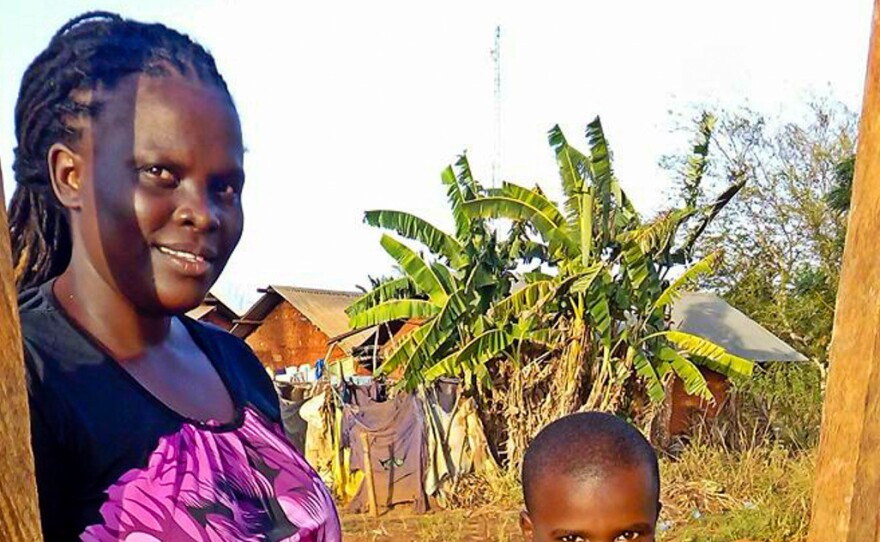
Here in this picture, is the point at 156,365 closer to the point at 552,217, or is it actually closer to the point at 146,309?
the point at 146,309

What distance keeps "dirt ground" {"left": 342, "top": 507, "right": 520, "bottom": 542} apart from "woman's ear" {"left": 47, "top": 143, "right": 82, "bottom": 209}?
27.2ft

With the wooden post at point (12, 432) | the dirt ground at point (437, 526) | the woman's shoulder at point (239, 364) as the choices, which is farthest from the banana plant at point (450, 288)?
the wooden post at point (12, 432)

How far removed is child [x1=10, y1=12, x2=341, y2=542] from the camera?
1.08 metres

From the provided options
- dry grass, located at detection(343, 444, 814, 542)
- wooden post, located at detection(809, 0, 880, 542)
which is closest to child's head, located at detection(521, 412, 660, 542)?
wooden post, located at detection(809, 0, 880, 542)

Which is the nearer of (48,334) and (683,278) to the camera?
(48,334)

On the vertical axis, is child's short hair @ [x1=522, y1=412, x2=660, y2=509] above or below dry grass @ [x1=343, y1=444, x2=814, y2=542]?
above

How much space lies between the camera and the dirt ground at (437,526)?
937cm

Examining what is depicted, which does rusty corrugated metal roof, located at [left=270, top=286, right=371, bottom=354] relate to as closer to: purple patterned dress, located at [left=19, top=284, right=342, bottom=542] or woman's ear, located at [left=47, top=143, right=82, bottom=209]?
purple patterned dress, located at [left=19, top=284, right=342, bottom=542]

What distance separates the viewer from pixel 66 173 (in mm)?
1130

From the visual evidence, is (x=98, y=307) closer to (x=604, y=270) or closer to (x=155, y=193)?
(x=155, y=193)

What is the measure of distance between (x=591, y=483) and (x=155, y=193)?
96cm

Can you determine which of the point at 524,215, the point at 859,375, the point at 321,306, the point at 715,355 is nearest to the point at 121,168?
the point at 859,375

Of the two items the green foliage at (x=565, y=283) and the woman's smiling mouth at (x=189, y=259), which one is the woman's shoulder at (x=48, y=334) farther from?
the green foliage at (x=565, y=283)

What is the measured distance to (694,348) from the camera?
1080 cm
